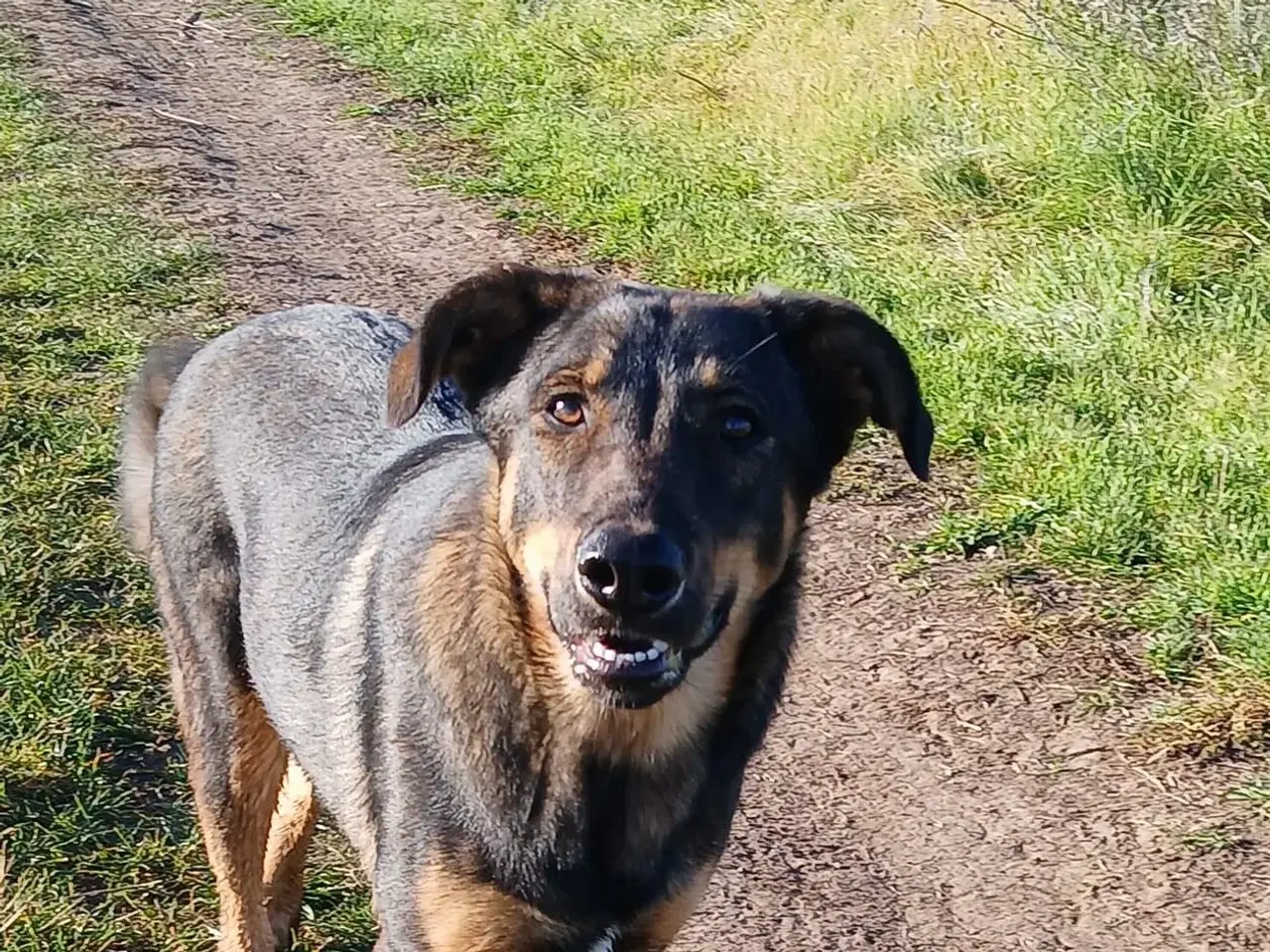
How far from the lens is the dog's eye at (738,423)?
120 inches

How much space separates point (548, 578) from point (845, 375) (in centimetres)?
81

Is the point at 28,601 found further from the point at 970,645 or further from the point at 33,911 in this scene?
the point at 970,645

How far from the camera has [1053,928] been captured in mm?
3918

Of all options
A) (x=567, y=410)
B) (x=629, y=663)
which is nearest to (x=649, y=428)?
(x=567, y=410)

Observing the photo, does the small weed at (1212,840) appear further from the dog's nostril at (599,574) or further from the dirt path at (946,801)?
the dog's nostril at (599,574)

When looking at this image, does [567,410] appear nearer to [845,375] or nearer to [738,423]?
[738,423]

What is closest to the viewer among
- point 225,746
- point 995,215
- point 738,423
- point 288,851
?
point 738,423

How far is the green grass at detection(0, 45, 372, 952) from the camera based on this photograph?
389 centimetres

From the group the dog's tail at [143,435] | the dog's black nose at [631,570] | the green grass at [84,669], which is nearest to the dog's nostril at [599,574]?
the dog's black nose at [631,570]

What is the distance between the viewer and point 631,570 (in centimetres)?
272

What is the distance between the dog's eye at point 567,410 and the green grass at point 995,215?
2.46 m

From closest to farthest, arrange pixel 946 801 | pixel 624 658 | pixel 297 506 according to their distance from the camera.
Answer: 1. pixel 624 658
2. pixel 297 506
3. pixel 946 801

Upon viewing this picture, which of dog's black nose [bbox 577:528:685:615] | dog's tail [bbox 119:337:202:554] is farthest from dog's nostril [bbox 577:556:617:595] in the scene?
dog's tail [bbox 119:337:202:554]

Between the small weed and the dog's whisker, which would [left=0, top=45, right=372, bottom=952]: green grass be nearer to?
the dog's whisker
